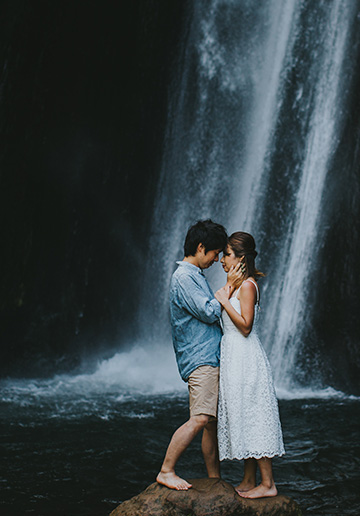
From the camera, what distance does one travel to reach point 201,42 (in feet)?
43.4

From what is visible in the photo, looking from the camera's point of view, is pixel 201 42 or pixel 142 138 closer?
pixel 142 138

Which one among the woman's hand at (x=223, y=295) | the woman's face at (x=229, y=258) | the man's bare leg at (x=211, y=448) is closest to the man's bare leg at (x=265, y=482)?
the man's bare leg at (x=211, y=448)

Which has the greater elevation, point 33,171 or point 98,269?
point 33,171

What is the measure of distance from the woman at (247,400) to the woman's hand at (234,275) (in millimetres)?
65

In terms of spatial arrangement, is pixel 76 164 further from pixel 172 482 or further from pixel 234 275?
pixel 172 482

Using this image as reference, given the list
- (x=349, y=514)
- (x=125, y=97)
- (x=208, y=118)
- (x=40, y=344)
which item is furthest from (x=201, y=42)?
(x=349, y=514)

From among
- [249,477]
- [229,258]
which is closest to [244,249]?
[229,258]

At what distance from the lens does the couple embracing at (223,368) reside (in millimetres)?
3506

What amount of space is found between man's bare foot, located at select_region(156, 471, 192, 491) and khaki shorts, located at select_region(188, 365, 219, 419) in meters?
0.38

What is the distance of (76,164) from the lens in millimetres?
10711

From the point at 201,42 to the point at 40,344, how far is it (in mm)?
7600

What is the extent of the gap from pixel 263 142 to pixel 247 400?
925 cm

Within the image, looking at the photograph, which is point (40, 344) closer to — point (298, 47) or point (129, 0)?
point (129, 0)

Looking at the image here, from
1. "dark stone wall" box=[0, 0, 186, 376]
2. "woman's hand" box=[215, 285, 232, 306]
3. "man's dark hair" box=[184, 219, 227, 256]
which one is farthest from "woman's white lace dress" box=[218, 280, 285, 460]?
"dark stone wall" box=[0, 0, 186, 376]
